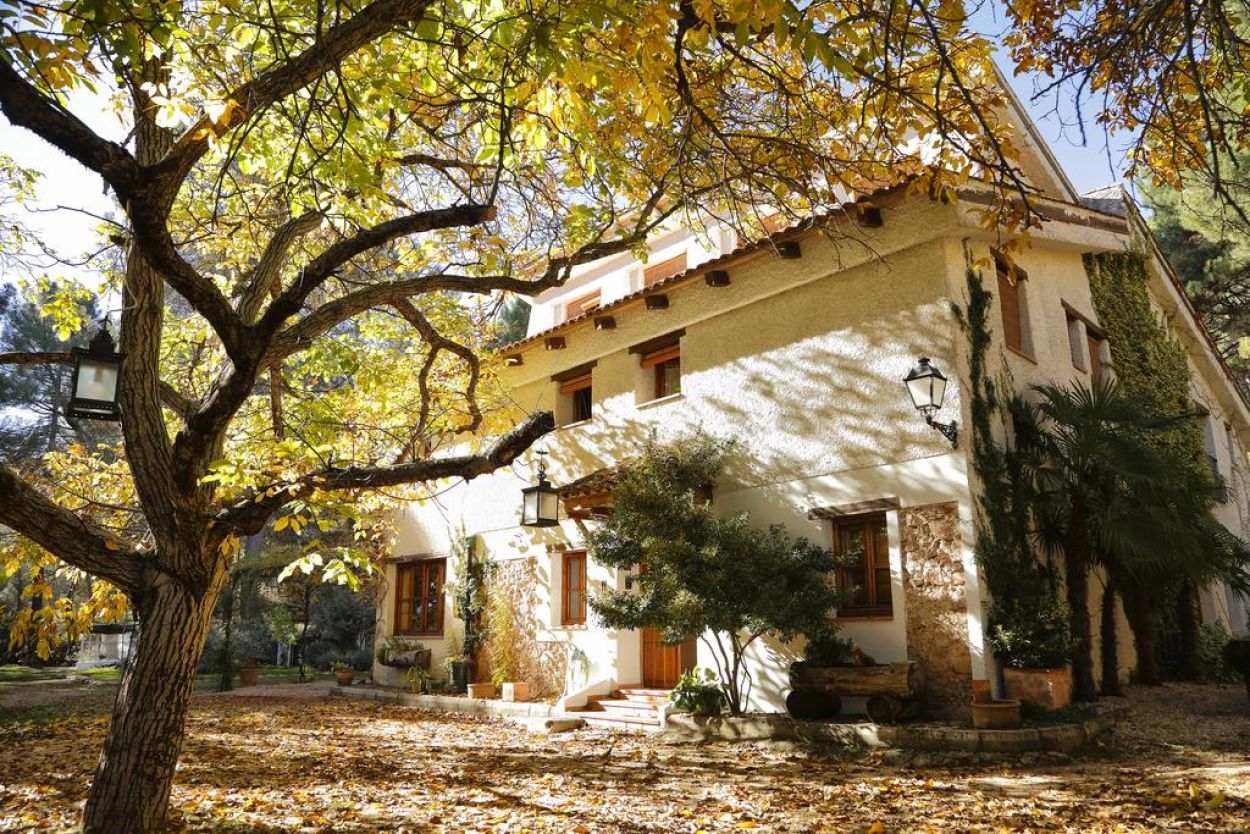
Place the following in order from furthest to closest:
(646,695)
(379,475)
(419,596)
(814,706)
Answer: (419,596) → (646,695) → (814,706) → (379,475)

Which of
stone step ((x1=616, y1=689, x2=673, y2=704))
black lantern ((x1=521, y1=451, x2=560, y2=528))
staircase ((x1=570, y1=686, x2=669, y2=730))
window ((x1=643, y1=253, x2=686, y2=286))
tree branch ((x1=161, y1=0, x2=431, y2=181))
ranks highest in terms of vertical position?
window ((x1=643, y1=253, x2=686, y2=286))

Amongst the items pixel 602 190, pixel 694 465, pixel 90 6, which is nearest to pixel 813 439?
pixel 694 465

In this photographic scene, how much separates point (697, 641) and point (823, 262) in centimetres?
548

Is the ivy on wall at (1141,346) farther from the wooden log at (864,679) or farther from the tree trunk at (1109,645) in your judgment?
the wooden log at (864,679)

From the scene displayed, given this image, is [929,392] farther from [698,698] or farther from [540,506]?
[540,506]

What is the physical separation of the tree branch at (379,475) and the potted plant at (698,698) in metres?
5.96

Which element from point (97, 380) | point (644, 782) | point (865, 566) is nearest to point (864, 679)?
point (865, 566)

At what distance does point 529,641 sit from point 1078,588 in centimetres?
850

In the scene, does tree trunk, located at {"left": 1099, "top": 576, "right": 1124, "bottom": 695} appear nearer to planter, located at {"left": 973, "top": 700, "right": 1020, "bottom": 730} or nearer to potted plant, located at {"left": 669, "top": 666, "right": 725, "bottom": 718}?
planter, located at {"left": 973, "top": 700, "right": 1020, "bottom": 730}

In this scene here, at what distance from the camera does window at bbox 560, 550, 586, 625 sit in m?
14.0

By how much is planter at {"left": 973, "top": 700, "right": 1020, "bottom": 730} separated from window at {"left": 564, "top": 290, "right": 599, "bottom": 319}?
1168 centimetres

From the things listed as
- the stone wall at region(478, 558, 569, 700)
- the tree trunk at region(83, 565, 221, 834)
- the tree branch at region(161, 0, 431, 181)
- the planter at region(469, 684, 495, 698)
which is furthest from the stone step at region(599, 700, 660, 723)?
the tree branch at region(161, 0, 431, 181)

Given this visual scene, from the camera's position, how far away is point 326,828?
5602mm

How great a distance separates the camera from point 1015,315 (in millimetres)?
11500
